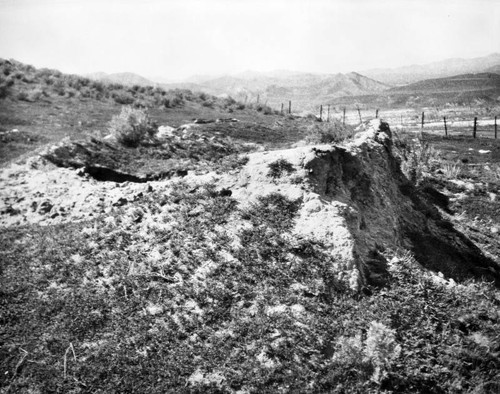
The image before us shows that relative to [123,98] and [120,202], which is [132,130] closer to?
[120,202]

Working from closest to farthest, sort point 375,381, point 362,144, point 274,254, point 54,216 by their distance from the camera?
point 375,381 → point 274,254 → point 54,216 → point 362,144

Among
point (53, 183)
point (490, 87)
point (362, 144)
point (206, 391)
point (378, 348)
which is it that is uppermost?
point (490, 87)

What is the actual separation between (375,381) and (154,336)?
10.3ft

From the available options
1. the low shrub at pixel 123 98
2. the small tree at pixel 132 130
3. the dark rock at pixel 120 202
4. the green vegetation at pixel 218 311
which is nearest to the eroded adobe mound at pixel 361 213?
the green vegetation at pixel 218 311

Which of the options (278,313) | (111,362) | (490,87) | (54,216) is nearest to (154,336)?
(111,362)

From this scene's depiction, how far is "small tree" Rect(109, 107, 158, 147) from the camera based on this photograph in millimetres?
14000

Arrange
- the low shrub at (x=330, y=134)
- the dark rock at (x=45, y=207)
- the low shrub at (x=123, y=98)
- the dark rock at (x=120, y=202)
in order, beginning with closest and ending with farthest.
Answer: the dark rock at (x=120, y=202), the dark rock at (x=45, y=207), the low shrub at (x=330, y=134), the low shrub at (x=123, y=98)

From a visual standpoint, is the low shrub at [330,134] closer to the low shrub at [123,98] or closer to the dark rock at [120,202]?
the dark rock at [120,202]

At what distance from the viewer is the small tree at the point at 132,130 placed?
14.0 m

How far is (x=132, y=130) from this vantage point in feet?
46.4

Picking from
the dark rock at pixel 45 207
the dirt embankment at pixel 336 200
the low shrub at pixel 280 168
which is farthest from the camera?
the dark rock at pixel 45 207

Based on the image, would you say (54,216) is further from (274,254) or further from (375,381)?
(375,381)

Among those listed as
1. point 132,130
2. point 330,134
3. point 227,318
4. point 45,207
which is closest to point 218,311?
point 227,318

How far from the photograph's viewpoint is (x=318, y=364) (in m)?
5.21
